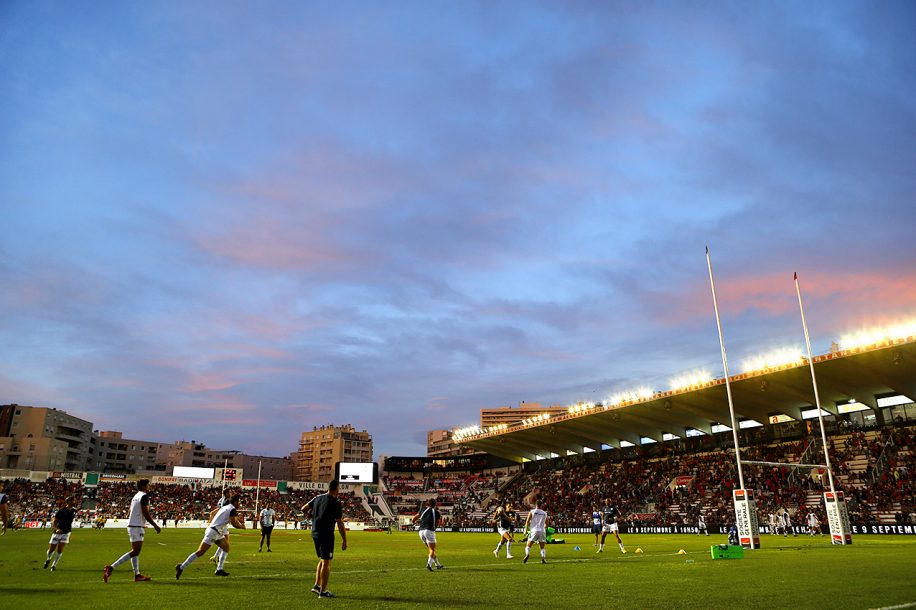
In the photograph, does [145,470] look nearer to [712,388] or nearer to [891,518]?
[712,388]

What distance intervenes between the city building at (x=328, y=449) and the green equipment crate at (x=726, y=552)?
144583mm

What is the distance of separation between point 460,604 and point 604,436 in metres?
64.8

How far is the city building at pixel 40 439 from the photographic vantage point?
102 meters

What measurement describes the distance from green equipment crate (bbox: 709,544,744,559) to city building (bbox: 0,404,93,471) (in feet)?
381

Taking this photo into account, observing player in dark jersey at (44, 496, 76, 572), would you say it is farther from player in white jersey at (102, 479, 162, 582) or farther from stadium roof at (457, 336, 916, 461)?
stadium roof at (457, 336, 916, 461)

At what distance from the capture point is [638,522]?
179 feet

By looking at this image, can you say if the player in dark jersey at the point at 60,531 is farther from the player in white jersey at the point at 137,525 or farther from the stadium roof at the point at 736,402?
the stadium roof at the point at 736,402

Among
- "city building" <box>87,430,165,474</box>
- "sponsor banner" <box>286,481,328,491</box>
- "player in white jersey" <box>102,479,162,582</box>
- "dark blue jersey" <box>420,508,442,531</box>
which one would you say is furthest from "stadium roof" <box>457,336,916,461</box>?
"city building" <box>87,430,165,474</box>

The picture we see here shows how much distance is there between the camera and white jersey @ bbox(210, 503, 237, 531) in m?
14.0

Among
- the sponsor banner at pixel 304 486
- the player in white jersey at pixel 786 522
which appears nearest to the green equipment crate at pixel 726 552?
the player in white jersey at pixel 786 522

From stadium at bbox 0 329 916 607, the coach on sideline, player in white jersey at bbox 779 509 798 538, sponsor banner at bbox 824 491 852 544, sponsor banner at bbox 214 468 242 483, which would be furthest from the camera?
sponsor banner at bbox 214 468 242 483

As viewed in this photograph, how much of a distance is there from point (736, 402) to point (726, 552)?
126 ft

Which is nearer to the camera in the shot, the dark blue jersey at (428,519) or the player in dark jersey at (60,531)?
the player in dark jersey at (60,531)

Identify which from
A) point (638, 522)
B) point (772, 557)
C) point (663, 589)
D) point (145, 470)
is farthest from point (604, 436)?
point (145, 470)
